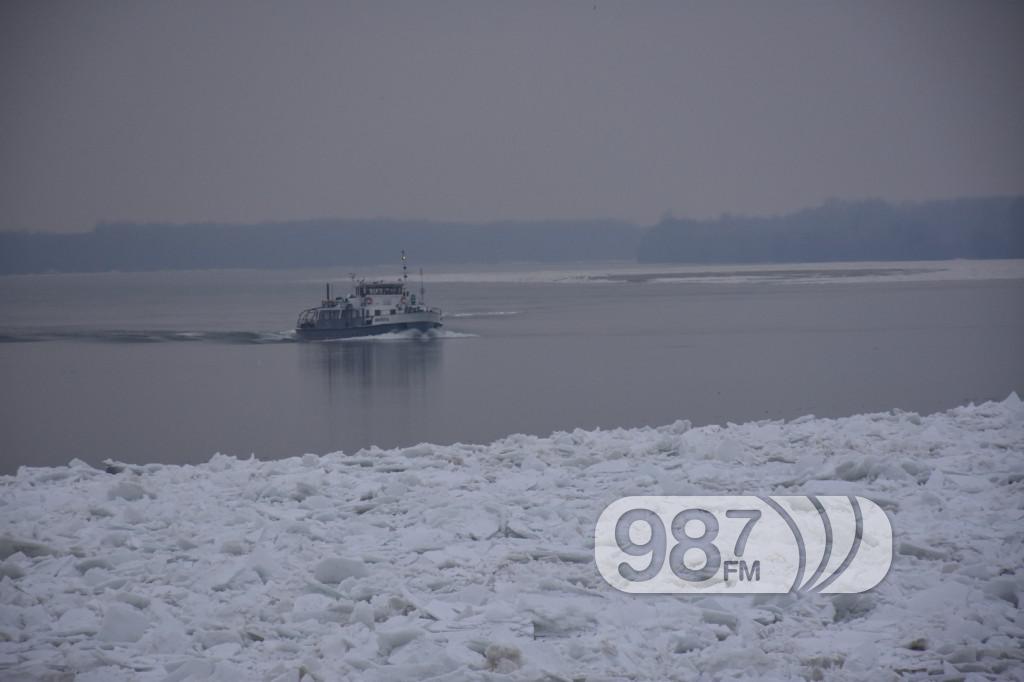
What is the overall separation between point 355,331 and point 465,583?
157ft

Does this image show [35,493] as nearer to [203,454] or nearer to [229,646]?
[229,646]

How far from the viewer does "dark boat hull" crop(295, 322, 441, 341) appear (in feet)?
172

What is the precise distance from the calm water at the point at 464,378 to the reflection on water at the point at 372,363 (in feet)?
0.49

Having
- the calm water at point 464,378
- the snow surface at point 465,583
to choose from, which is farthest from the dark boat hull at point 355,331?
the snow surface at point 465,583

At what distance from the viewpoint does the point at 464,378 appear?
107ft

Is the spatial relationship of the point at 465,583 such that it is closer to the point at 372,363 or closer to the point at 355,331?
the point at 372,363

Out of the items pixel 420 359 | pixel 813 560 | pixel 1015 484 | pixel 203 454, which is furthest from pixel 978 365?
pixel 813 560

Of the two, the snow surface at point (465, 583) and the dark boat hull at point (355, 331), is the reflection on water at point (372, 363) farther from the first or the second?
the snow surface at point (465, 583)

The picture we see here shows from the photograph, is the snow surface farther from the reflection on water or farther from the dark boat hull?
the dark boat hull

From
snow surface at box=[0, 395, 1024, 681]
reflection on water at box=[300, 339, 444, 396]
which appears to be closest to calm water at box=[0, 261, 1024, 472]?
reflection on water at box=[300, 339, 444, 396]

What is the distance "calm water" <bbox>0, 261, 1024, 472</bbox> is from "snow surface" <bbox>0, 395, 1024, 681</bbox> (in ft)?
34.2

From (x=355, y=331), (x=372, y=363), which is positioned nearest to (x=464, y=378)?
(x=372, y=363)

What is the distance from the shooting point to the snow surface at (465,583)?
522cm

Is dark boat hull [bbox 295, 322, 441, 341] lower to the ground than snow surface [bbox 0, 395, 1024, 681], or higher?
lower
